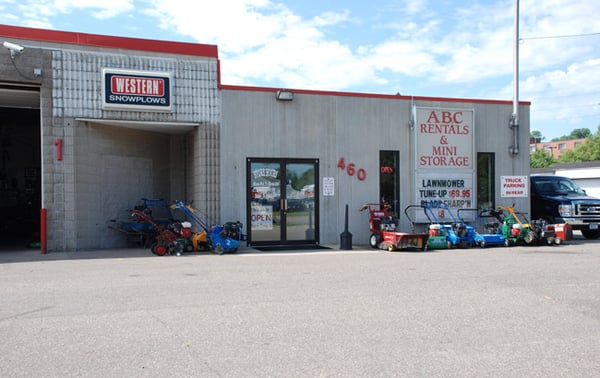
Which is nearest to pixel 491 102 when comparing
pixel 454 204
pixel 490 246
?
pixel 454 204

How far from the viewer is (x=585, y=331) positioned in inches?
253

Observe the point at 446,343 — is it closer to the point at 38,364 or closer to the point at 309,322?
the point at 309,322

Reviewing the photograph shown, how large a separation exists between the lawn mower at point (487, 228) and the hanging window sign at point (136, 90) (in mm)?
10145

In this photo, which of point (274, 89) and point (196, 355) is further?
point (274, 89)

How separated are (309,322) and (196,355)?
1730 mm

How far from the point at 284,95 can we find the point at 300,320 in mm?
10811

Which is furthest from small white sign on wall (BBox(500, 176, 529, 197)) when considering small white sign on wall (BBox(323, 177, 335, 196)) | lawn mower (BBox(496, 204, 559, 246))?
small white sign on wall (BBox(323, 177, 335, 196))

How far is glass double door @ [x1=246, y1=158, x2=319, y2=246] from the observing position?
1636cm

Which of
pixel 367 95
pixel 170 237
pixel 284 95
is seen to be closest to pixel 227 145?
pixel 284 95

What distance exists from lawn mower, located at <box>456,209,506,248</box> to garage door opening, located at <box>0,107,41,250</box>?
1799cm

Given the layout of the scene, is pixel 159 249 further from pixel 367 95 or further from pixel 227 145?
pixel 367 95

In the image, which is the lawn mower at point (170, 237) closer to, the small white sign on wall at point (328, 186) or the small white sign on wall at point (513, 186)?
the small white sign on wall at point (328, 186)

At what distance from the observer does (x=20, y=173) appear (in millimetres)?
25250

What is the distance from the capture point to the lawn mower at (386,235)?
15227 mm
